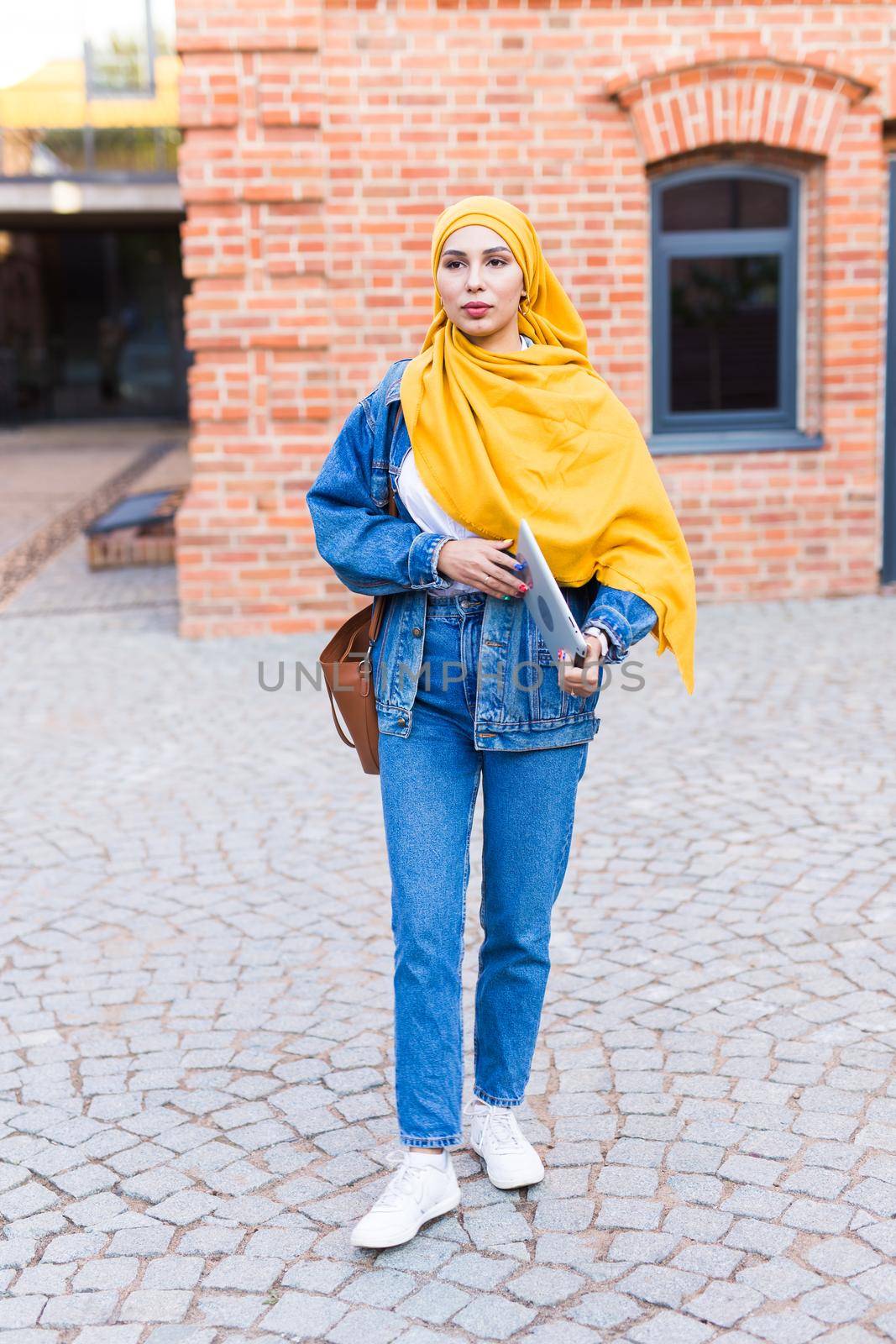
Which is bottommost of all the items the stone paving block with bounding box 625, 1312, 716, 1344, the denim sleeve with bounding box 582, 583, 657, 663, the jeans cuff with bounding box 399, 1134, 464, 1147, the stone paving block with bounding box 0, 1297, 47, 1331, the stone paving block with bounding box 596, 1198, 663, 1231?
the stone paving block with bounding box 0, 1297, 47, 1331

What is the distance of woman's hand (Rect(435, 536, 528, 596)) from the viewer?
8.88 ft

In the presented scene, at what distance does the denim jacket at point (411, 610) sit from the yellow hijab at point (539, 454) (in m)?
0.07

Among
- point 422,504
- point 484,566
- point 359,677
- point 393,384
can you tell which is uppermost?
point 393,384

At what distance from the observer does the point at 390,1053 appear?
12.0 feet

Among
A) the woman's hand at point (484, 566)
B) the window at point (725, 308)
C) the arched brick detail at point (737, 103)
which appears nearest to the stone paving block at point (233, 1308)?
the woman's hand at point (484, 566)

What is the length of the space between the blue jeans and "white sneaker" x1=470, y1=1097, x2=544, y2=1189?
0.18m

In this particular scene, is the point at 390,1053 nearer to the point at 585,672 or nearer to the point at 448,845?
the point at 448,845

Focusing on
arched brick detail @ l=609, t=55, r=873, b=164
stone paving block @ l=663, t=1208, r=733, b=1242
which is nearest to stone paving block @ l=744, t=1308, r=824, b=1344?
stone paving block @ l=663, t=1208, r=733, b=1242

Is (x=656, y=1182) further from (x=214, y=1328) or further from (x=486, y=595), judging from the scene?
(x=486, y=595)

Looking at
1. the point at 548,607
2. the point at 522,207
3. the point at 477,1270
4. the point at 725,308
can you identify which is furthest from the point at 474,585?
the point at 725,308

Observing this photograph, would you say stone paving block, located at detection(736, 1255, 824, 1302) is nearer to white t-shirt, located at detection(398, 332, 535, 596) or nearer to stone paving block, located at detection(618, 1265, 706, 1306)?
stone paving block, located at detection(618, 1265, 706, 1306)

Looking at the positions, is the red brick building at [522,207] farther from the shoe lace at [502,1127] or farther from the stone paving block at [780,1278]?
the stone paving block at [780,1278]

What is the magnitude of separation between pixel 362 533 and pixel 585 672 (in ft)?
1.76

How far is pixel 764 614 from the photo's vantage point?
28.8ft
